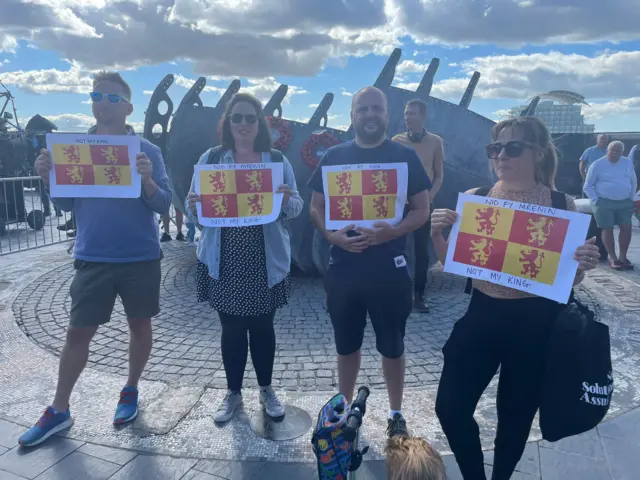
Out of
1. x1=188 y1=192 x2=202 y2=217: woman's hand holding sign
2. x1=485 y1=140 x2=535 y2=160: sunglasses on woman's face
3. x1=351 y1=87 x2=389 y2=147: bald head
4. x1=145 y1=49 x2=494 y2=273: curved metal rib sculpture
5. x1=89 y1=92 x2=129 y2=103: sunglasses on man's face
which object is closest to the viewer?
x1=485 y1=140 x2=535 y2=160: sunglasses on woman's face

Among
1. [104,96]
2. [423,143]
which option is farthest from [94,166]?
[423,143]

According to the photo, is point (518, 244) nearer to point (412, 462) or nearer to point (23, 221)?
point (412, 462)

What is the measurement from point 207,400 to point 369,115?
228cm

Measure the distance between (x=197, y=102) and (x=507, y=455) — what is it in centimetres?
645

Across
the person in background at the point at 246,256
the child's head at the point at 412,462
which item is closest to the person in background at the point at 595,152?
the person in background at the point at 246,256

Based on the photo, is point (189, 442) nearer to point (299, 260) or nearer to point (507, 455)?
point (507, 455)

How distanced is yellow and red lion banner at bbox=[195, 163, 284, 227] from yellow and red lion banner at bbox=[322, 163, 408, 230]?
387 millimetres

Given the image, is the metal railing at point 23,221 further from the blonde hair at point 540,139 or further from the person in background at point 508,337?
the blonde hair at point 540,139

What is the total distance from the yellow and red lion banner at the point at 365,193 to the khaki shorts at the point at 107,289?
1.23 metres

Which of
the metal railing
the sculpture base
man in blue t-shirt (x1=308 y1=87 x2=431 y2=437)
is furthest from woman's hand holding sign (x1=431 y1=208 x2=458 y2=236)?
the metal railing

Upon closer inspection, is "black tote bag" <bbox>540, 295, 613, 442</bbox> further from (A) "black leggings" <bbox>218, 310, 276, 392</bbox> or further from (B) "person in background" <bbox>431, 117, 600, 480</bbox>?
(A) "black leggings" <bbox>218, 310, 276, 392</bbox>

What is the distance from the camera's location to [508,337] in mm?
2176

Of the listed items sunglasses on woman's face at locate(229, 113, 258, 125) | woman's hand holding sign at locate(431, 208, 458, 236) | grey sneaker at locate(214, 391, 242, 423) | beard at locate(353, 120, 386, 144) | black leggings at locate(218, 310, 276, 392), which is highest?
sunglasses on woman's face at locate(229, 113, 258, 125)

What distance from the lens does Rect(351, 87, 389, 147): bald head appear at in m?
2.70
